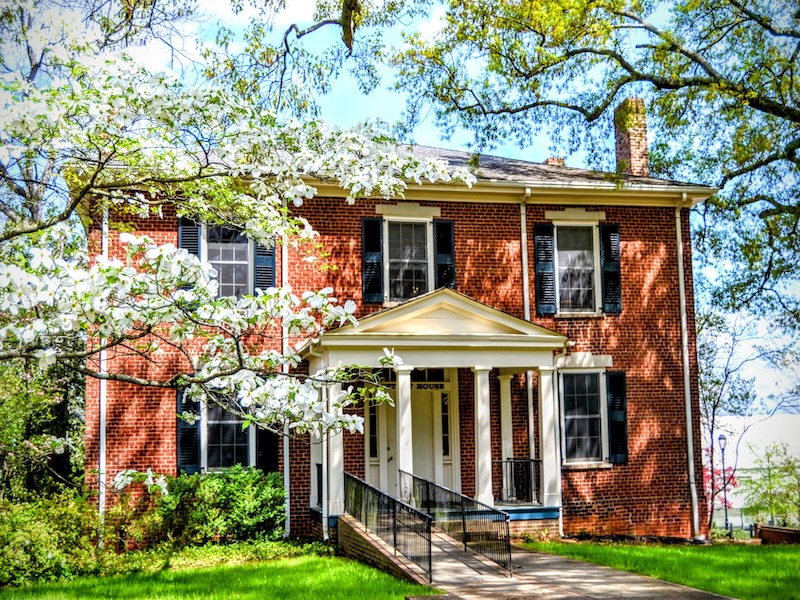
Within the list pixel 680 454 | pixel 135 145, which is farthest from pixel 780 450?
pixel 135 145

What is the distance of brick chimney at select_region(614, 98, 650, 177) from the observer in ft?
58.1

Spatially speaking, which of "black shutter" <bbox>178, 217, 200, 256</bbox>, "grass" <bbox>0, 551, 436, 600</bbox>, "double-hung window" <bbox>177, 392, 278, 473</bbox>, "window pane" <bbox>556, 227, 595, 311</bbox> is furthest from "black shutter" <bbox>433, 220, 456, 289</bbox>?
"grass" <bbox>0, 551, 436, 600</bbox>

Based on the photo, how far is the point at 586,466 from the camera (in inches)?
628

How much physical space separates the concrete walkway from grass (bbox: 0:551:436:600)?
2.39 ft

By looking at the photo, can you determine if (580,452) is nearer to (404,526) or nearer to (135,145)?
(404,526)

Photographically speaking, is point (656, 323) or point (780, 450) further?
point (780, 450)

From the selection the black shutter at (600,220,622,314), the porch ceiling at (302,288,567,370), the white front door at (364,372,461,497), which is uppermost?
the black shutter at (600,220,622,314)

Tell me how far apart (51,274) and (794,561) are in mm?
10758

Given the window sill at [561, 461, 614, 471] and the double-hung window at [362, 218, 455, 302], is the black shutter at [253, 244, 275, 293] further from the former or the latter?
the window sill at [561, 461, 614, 471]

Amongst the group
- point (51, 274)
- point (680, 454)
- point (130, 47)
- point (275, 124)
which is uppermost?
point (130, 47)

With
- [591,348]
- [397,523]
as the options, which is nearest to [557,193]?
[591,348]

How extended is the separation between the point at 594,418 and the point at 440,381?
10.3ft

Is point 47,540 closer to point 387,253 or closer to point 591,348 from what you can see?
point 387,253

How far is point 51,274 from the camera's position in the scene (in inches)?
236
